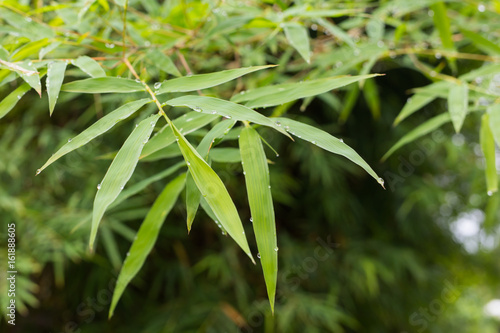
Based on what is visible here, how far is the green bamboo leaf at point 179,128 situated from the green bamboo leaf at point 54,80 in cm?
10

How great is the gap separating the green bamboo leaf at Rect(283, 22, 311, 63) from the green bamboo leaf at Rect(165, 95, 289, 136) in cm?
22

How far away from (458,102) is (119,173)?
473 mm

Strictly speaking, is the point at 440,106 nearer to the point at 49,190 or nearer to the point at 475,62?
the point at 475,62

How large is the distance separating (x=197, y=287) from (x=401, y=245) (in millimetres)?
911

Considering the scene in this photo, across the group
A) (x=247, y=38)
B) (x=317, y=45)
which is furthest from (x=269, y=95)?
(x=317, y=45)

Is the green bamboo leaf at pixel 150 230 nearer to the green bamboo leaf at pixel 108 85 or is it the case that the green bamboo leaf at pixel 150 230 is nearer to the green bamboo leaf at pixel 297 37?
the green bamboo leaf at pixel 108 85

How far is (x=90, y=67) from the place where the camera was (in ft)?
1.52

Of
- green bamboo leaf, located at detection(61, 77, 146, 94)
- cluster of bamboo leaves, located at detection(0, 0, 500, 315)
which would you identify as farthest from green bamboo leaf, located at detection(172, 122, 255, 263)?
green bamboo leaf, located at detection(61, 77, 146, 94)

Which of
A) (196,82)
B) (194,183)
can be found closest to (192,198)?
(194,183)

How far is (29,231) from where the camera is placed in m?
1.16

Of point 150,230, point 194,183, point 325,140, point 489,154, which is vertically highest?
point 489,154

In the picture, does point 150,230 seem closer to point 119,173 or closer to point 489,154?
point 119,173

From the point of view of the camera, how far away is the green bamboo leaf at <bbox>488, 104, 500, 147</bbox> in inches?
20.1

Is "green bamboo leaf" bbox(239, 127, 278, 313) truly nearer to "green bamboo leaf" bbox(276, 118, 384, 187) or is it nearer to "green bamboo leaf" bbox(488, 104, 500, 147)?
"green bamboo leaf" bbox(276, 118, 384, 187)
